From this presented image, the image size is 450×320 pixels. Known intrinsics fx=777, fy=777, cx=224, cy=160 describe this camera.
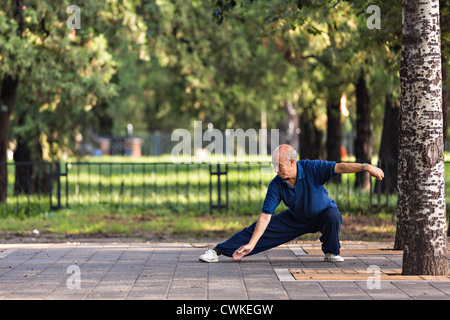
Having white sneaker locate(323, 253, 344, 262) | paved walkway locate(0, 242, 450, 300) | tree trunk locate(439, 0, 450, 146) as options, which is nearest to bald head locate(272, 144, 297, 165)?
paved walkway locate(0, 242, 450, 300)

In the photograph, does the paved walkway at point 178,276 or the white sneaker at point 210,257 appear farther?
the white sneaker at point 210,257

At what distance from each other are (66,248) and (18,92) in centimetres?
859

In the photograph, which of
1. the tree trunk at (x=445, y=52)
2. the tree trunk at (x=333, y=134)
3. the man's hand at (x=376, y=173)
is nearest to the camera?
the man's hand at (x=376, y=173)

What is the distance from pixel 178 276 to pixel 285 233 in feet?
4.95

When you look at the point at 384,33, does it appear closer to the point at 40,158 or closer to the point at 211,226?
the point at 211,226

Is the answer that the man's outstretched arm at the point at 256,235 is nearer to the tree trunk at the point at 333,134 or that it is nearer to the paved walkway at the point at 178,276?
the paved walkway at the point at 178,276

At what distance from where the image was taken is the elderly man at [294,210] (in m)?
8.10

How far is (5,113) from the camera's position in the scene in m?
16.6

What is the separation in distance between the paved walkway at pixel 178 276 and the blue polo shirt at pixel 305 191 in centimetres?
63

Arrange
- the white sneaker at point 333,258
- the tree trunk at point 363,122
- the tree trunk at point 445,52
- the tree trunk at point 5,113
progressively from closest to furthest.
A: the white sneaker at point 333,258 < the tree trunk at point 445,52 < the tree trunk at point 5,113 < the tree trunk at point 363,122

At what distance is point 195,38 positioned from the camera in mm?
21703

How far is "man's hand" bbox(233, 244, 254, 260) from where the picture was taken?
8.31 m

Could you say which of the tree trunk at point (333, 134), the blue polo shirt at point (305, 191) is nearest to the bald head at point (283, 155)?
the blue polo shirt at point (305, 191)

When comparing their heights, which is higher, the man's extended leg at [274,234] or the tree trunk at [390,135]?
the tree trunk at [390,135]
